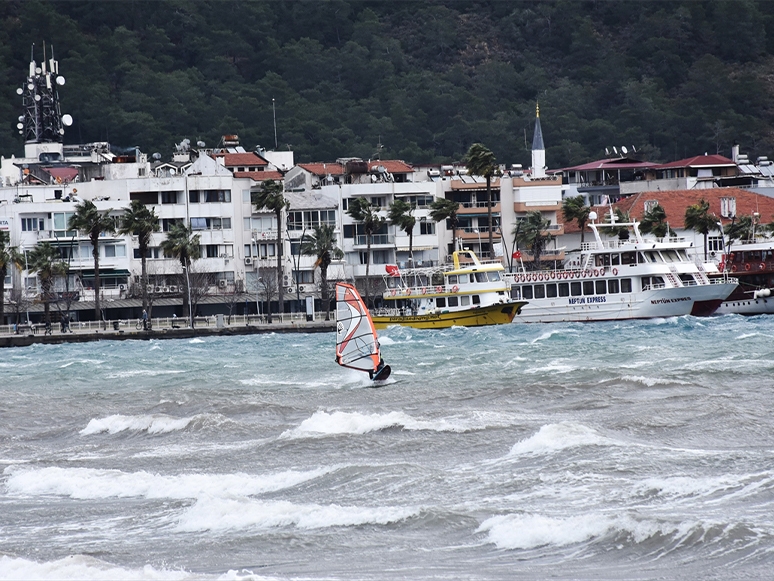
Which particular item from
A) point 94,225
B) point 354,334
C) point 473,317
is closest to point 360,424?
point 354,334

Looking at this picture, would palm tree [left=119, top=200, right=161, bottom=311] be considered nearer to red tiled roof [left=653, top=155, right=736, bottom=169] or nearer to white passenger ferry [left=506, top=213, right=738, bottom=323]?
white passenger ferry [left=506, top=213, right=738, bottom=323]

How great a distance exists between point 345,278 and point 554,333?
108 feet

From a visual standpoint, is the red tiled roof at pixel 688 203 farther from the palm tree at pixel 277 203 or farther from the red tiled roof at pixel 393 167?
the palm tree at pixel 277 203

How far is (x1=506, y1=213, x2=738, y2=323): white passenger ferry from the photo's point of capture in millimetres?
72188

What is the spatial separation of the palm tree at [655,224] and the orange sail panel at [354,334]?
44.4 m

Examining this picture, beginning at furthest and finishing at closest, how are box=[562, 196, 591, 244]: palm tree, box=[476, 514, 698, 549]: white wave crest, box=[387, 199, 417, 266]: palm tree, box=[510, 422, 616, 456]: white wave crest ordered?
box=[562, 196, 591, 244]: palm tree
box=[387, 199, 417, 266]: palm tree
box=[510, 422, 616, 456]: white wave crest
box=[476, 514, 698, 549]: white wave crest

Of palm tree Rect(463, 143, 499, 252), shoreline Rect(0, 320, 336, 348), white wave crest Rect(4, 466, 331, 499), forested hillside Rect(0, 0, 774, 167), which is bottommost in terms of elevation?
white wave crest Rect(4, 466, 331, 499)

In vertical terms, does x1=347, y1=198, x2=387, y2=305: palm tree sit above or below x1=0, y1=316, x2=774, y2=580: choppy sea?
above

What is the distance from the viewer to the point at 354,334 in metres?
42.8

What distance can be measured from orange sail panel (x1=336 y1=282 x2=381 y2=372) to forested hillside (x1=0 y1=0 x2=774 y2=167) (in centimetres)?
9368

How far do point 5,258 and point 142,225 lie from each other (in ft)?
25.8

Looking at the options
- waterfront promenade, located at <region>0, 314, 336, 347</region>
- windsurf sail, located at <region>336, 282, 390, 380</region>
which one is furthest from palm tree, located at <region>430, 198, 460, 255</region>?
windsurf sail, located at <region>336, 282, 390, 380</region>

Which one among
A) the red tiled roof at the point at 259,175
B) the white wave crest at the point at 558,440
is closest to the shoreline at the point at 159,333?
the red tiled roof at the point at 259,175

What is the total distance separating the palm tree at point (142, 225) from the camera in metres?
82.3
